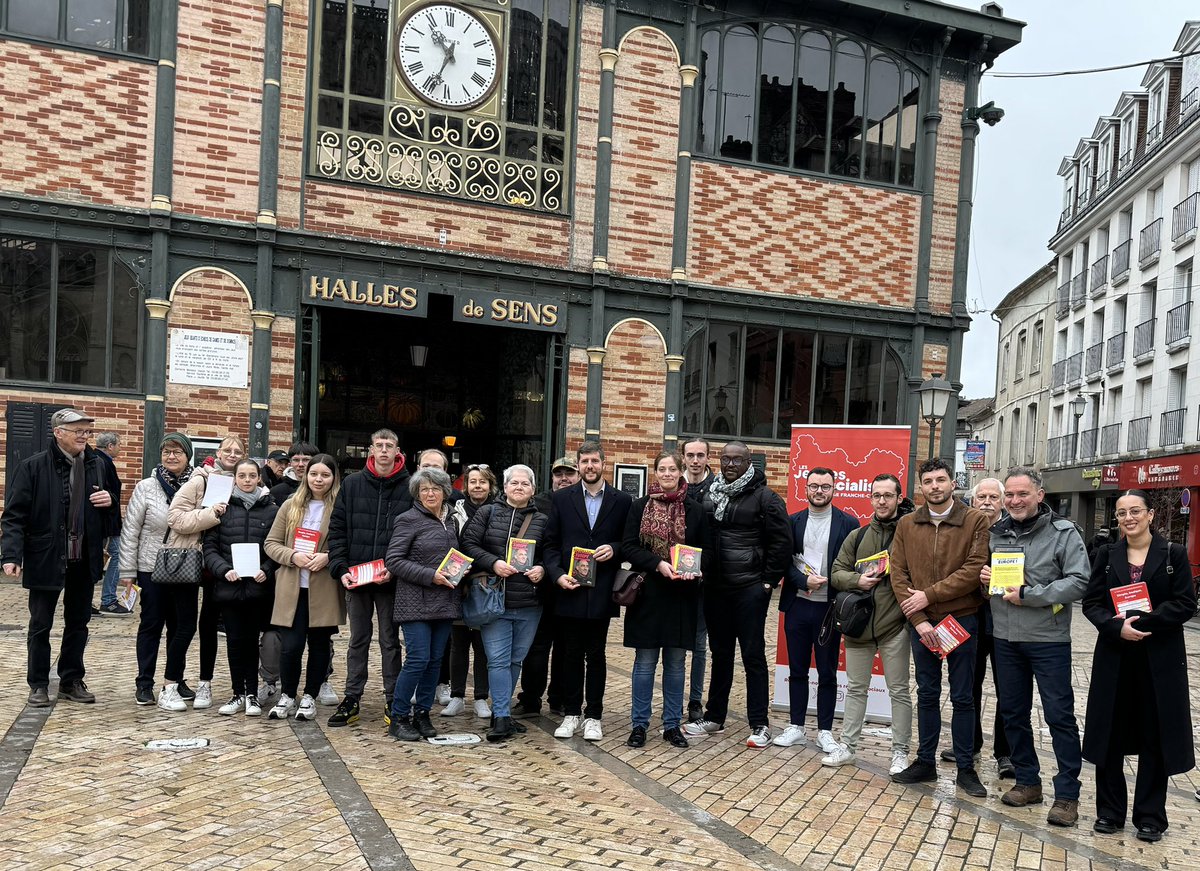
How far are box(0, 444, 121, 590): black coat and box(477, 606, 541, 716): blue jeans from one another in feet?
9.74

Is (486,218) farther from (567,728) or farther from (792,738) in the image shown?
(792,738)

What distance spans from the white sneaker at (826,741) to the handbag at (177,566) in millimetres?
4408

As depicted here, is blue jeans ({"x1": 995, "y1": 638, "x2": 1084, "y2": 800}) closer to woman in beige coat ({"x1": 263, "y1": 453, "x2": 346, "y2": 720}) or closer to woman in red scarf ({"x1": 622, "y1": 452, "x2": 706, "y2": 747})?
woman in red scarf ({"x1": 622, "y1": 452, "x2": 706, "y2": 747})

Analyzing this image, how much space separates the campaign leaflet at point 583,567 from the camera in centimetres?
695

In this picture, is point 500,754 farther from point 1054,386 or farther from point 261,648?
point 1054,386

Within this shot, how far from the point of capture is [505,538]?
23.3 feet

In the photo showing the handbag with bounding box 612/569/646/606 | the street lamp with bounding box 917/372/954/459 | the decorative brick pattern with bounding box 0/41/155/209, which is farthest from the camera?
the street lamp with bounding box 917/372/954/459

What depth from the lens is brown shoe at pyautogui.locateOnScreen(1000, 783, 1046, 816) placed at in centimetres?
599

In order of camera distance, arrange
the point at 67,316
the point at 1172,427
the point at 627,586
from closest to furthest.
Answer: the point at 627,586
the point at 67,316
the point at 1172,427

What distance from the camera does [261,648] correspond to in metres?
7.65

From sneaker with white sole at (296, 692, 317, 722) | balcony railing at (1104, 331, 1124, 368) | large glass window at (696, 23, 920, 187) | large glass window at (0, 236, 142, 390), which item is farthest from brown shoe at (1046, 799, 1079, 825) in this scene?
balcony railing at (1104, 331, 1124, 368)

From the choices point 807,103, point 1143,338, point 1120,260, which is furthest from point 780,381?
point 1120,260

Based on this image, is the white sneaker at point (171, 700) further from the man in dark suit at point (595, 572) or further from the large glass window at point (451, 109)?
the large glass window at point (451, 109)

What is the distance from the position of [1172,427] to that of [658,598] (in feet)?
86.3
